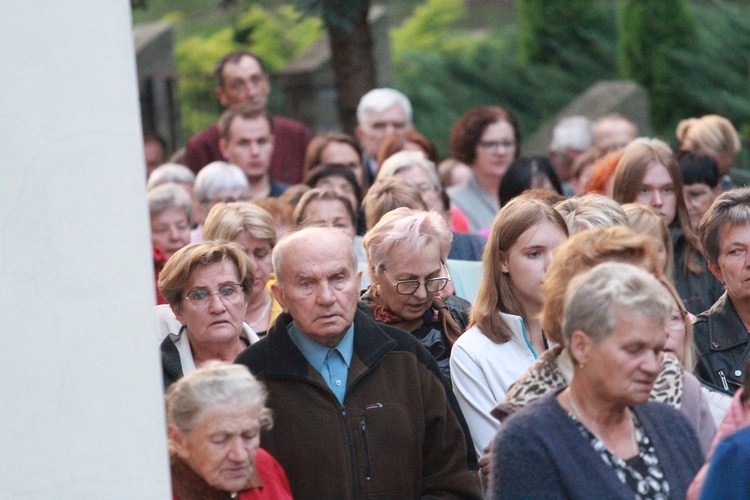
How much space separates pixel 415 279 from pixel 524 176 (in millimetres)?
2622

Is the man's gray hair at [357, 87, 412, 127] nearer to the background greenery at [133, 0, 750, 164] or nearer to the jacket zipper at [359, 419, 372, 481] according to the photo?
the background greenery at [133, 0, 750, 164]

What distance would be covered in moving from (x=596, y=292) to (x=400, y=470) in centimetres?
125

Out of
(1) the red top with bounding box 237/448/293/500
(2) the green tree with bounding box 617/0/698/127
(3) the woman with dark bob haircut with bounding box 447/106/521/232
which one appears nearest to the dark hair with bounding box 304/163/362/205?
(3) the woman with dark bob haircut with bounding box 447/106/521/232

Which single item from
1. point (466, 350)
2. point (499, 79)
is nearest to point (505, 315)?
point (466, 350)

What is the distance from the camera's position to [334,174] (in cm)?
827

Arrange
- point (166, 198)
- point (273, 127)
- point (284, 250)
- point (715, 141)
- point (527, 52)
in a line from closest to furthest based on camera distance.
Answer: point (284, 250) < point (166, 198) < point (715, 141) < point (273, 127) < point (527, 52)

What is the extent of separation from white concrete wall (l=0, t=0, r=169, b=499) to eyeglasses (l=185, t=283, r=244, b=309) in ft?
5.94

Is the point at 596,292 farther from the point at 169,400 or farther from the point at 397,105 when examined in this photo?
the point at 397,105

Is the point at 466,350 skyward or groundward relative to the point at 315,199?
groundward

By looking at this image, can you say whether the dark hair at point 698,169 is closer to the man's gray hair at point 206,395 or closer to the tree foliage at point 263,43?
the man's gray hair at point 206,395

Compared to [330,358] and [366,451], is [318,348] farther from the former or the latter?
[366,451]

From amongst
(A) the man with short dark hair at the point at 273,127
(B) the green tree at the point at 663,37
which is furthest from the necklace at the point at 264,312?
(B) the green tree at the point at 663,37

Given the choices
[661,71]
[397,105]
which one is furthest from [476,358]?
[661,71]

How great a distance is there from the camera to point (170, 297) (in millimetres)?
5281
